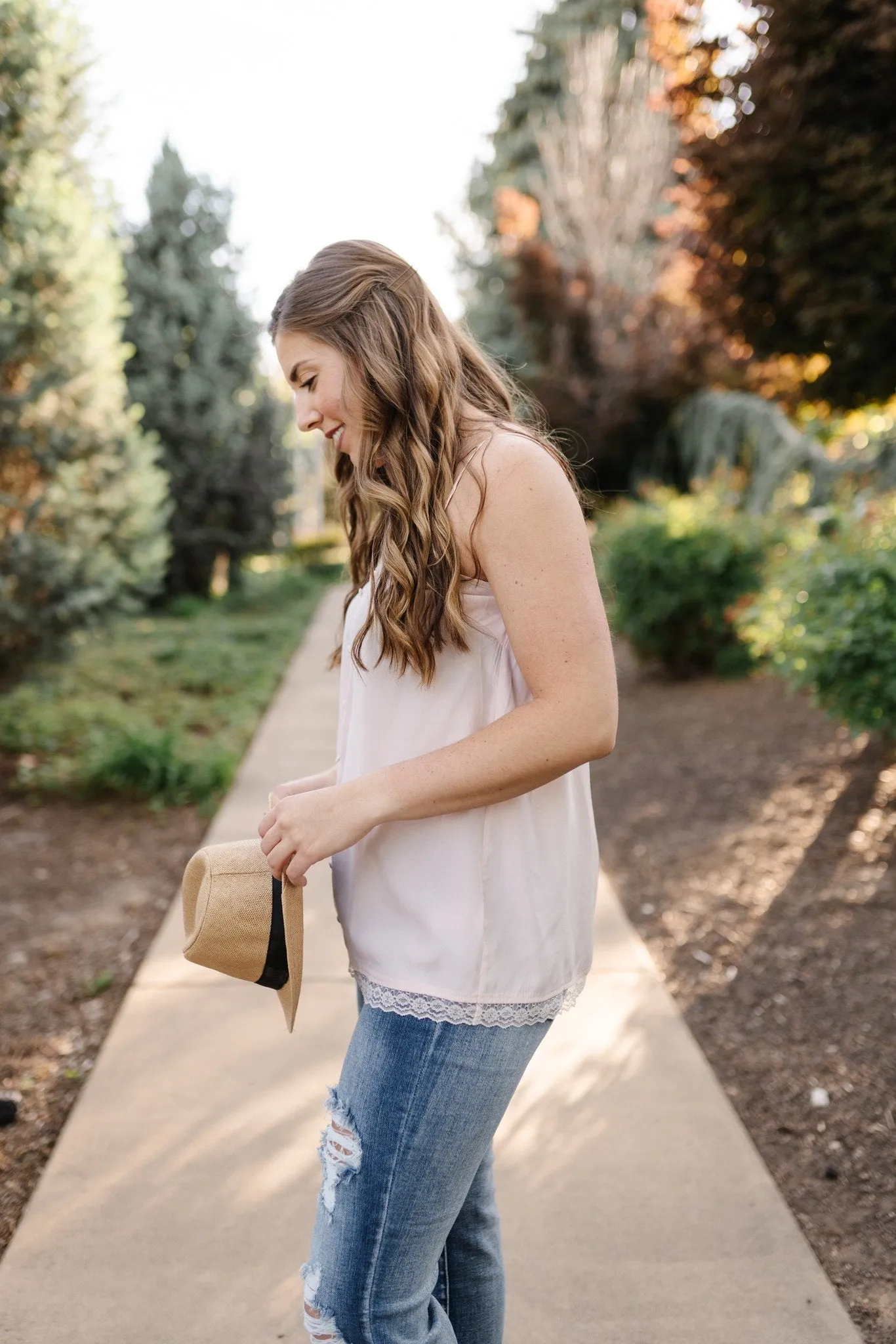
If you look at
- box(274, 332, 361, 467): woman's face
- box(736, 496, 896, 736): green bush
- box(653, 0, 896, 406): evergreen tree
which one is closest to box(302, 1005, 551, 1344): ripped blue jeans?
box(274, 332, 361, 467): woman's face

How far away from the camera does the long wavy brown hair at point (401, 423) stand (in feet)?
4.60

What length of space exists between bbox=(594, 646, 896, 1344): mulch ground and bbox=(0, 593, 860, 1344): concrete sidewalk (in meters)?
0.13

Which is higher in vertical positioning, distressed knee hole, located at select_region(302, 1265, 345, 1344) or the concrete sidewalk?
distressed knee hole, located at select_region(302, 1265, 345, 1344)

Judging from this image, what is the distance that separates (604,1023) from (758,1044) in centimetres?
46

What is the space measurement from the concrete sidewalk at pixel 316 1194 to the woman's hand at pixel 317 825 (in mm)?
1262

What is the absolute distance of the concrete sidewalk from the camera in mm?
2168

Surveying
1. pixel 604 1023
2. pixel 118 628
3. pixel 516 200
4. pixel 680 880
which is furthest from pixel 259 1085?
pixel 516 200

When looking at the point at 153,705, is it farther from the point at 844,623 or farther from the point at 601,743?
the point at 601,743

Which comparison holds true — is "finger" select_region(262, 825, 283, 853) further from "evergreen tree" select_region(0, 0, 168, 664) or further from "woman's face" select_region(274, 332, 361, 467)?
"evergreen tree" select_region(0, 0, 168, 664)

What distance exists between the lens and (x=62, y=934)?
13.8 ft

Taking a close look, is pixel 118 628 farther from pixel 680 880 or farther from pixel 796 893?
pixel 796 893

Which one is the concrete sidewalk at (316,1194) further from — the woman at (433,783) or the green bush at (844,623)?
the green bush at (844,623)

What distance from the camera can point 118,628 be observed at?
667 centimetres

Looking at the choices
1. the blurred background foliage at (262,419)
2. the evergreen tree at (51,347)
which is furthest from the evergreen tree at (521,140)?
the evergreen tree at (51,347)
